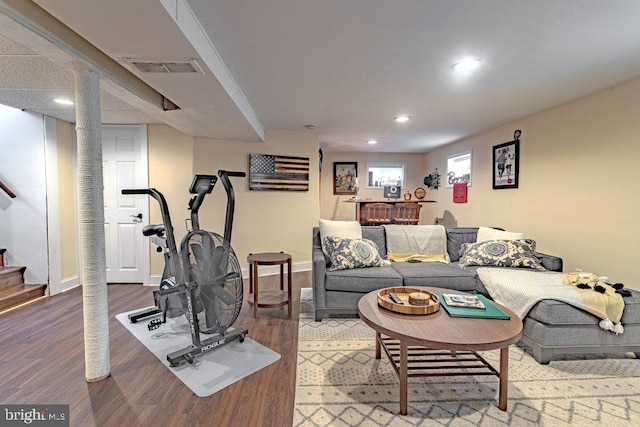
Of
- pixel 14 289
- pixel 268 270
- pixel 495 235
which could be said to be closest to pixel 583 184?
pixel 495 235

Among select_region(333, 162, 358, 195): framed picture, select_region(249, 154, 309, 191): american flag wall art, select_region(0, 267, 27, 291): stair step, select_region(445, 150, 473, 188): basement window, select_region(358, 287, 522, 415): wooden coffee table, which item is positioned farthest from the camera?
select_region(333, 162, 358, 195): framed picture

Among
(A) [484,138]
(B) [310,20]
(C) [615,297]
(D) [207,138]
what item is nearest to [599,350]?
(C) [615,297]

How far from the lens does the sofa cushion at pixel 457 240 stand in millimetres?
3607

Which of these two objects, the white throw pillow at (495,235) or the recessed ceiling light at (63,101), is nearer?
the recessed ceiling light at (63,101)

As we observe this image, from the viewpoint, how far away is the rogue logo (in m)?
1.62

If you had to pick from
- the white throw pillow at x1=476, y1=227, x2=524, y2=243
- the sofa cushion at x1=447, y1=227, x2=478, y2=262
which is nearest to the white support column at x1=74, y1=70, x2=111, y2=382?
the sofa cushion at x1=447, y1=227, x2=478, y2=262

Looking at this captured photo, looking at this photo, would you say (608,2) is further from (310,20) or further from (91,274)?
(91,274)

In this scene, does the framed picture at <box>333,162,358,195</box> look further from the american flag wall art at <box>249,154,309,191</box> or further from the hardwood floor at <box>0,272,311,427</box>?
the hardwood floor at <box>0,272,311,427</box>

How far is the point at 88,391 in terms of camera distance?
1.84m

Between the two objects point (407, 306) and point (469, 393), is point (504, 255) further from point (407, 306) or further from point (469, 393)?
point (407, 306)

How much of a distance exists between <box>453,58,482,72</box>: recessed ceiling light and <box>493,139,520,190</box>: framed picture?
2.06m

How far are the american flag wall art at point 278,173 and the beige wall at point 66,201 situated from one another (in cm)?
223

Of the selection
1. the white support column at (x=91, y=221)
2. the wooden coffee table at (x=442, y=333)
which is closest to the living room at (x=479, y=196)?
the white support column at (x=91, y=221)

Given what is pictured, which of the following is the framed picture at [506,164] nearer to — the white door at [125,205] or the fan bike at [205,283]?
the fan bike at [205,283]
